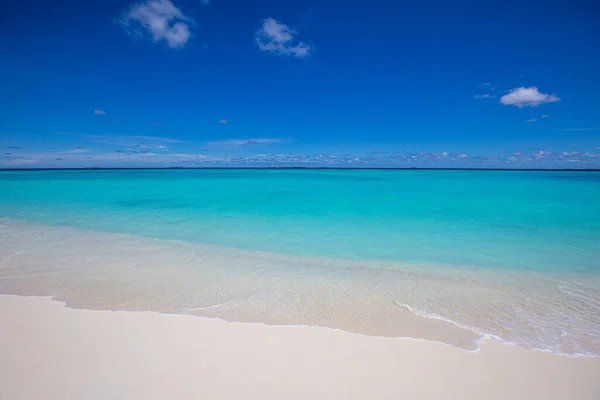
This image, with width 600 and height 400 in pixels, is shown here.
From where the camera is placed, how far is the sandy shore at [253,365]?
7.61 feet

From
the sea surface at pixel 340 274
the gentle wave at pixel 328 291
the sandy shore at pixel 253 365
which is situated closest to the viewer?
the sandy shore at pixel 253 365

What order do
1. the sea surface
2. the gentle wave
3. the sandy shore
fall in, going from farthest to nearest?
the sea surface → the gentle wave → the sandy shore

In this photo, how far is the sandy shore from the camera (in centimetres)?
232

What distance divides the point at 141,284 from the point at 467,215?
13.2 m

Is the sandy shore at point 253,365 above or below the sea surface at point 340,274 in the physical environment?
above

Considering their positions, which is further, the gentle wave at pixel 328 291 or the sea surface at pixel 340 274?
the sea surface at pixel 340 274

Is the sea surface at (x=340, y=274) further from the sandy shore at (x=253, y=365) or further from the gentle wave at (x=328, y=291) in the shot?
the sandy shore at (x=253, y=365)

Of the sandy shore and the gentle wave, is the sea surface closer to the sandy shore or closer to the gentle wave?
the gentle wave

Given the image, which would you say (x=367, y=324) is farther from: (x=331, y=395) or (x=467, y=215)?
(x=467, y=215)

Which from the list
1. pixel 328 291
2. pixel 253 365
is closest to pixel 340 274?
pixel 328 291

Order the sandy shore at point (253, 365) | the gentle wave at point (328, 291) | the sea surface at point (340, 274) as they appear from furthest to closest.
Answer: the sea surface at point (340, 274) → the gentle wave at point (328, 291) → the sandy shore at point (253, 365)

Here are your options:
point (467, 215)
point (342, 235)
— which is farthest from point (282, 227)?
point (467, 215)

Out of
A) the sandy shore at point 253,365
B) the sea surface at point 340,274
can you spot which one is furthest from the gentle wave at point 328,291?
the sandy shore at point 253,365

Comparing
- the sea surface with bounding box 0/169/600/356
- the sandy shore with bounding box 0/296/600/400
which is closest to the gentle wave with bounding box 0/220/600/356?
the sea surface with bounding box 0/169/600/356
